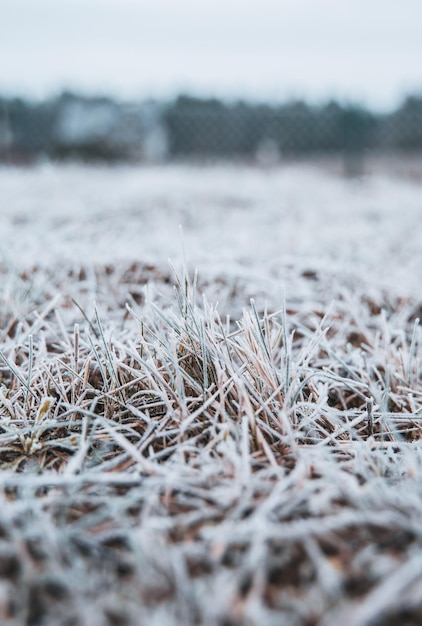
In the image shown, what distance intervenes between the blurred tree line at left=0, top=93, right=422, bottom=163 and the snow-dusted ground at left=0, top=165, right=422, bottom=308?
4.19 meters

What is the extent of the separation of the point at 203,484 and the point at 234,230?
139 cm

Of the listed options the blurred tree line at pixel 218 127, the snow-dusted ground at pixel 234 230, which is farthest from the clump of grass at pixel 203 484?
the blurred tree line at pixel 218 127

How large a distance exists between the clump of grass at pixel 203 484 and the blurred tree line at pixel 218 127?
6.44m

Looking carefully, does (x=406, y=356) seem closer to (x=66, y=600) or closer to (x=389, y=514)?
(x=389, y=514)

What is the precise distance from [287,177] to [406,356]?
11.5 feet

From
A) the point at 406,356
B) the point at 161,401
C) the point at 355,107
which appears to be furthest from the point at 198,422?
the point at 355,107

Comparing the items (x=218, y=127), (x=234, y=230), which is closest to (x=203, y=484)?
(x=234, y=230)

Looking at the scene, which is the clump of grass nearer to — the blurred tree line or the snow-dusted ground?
the snow-dusted ground

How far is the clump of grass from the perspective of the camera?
41cm

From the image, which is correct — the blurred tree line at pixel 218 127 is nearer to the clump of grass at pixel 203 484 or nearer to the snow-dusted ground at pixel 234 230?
the snow-dusted ground at pixel 234 230

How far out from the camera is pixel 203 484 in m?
0.53

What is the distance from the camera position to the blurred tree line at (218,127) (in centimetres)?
751

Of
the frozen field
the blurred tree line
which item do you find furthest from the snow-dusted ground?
the blurred tree line

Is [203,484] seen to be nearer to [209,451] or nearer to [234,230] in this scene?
[209,451]
